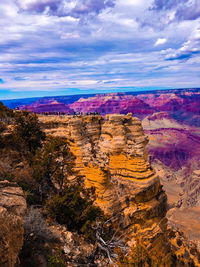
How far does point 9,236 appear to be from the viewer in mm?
5023

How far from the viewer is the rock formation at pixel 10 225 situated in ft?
15.4

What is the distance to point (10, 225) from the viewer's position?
520cm

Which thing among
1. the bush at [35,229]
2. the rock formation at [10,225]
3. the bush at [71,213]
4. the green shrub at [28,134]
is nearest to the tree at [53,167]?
the bush at [71,213]

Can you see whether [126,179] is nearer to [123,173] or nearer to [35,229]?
[123,173]

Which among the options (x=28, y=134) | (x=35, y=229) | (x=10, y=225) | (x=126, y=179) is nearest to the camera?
(x=10, y=225)

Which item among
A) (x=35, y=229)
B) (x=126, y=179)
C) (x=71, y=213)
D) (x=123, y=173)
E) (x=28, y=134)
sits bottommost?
(x=71, y=213)

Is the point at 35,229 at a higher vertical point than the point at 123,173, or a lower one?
higher

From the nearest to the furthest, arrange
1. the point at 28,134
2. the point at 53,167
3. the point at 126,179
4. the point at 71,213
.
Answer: the point at 71,213 → the point at 126,179 → the point at 53,167 → the point at 28,134

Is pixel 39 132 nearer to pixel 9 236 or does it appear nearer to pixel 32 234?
pixel 32 234

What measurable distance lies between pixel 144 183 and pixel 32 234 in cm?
940

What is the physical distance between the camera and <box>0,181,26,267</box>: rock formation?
4.69 meters

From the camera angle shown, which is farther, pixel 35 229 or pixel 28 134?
pixel 28 134

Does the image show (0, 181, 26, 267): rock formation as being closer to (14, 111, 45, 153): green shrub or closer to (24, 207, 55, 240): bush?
(24, 207, 55, 240): bush

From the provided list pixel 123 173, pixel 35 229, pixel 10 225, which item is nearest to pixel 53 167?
pixel 123 173
